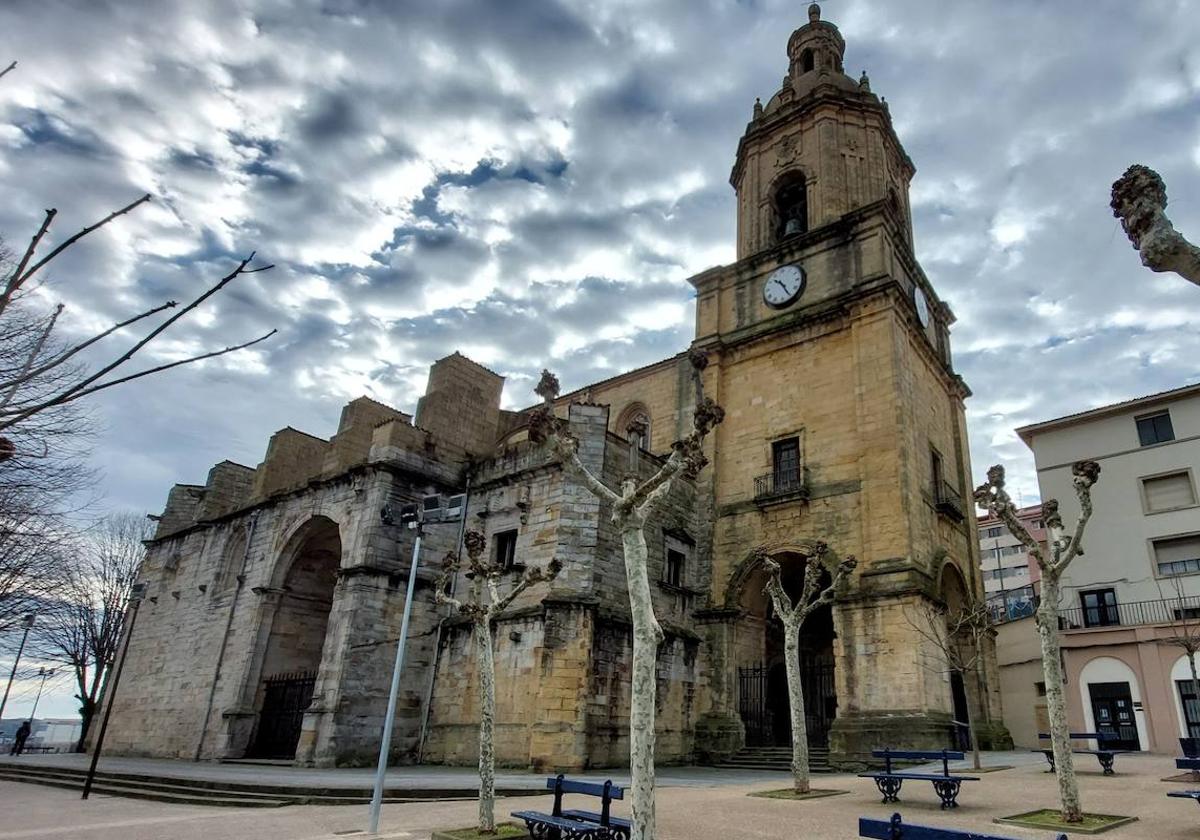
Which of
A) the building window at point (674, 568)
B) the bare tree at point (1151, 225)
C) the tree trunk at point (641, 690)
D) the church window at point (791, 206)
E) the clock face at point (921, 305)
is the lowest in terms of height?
the tree trunk at point (641, 690)

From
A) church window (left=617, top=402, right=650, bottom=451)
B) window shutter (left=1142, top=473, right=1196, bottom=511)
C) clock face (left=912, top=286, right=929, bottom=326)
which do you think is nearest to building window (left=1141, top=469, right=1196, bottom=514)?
window shutter (left=1142, top=473, right=1196, bottom=511)

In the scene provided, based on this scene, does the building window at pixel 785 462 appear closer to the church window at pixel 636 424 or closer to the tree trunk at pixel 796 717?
the church window at pixel 636 424

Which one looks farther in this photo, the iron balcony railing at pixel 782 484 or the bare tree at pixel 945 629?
the iron balcony railing at pixel 782 484

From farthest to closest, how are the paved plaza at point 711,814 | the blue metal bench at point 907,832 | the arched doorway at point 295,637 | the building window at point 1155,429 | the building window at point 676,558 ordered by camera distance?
the building window at point 1155,429, the arched doorway at point 295,637, the building window at point 676,558, the paved plaza at point 711,814, the blue metal bench at point 907,832

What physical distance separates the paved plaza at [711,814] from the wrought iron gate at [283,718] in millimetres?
7145

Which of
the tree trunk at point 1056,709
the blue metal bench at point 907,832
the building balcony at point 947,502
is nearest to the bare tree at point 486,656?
the blue metal bench at point 907,832

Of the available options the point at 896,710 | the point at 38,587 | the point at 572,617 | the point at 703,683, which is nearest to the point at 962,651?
the point at 896,710

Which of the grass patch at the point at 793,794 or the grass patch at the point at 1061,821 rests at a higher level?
Answer: the grass patch at the point at 1061,821

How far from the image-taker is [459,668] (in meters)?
17.5

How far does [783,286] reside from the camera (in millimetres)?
21844

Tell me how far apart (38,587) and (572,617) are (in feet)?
53.4

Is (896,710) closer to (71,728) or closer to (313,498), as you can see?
(313,498)

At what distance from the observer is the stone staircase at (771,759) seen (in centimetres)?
1571

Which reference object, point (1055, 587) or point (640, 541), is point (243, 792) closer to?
point (640, 541)
